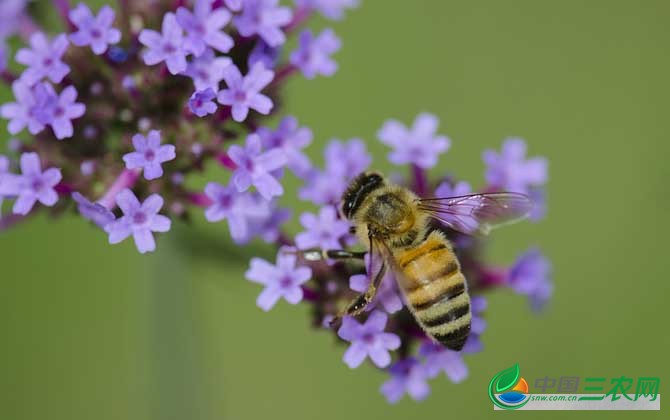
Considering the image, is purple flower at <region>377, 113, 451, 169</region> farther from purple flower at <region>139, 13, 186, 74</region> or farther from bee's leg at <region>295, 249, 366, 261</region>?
purple flower at <region>139, 13, 186, 74</region>

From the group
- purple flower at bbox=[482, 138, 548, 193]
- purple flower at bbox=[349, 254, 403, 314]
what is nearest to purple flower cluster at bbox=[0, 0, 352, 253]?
purple flower at bbox=[349, 254, 403, 314]

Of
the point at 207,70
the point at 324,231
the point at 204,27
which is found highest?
the point at 204,27

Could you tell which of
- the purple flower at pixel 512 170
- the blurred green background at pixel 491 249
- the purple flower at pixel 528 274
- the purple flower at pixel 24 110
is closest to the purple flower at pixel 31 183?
the purple flower at pixel 24 110

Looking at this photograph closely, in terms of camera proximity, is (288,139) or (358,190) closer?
(358,190)

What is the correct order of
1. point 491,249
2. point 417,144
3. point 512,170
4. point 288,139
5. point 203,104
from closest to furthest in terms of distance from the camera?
point 203,104, point 288,139, point 417,144, point 512,170, point 491,249

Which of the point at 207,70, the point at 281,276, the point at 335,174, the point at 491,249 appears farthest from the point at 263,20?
the point at 491,249

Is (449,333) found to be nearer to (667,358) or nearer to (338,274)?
(338,274)

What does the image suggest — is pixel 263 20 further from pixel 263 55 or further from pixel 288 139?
pixel 288 139

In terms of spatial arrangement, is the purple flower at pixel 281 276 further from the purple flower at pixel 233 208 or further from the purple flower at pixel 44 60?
the purple flower at pixel 44 60
